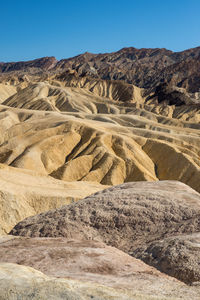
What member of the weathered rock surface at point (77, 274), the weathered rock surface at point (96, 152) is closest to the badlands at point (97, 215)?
the weathered rock surface at point (77, 274)

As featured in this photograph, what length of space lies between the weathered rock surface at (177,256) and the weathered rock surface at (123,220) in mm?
1077

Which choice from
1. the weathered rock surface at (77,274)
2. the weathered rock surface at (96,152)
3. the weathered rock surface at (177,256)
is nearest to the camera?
the weathered rock surface at (77,274)

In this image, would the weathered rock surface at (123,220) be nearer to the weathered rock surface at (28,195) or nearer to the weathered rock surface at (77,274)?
the weathered rock surface at (77,274)

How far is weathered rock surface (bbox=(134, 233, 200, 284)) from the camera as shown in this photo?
277 inches

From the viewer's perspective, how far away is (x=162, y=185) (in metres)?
14.3

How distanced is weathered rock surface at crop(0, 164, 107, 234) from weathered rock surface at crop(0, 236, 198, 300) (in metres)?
7.52

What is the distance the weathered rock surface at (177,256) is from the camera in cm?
704

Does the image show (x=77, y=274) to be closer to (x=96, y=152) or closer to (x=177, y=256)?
(x=177, y=256)

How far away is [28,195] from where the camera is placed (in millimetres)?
18516

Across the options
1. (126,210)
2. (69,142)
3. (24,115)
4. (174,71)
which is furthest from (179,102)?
(126,210)

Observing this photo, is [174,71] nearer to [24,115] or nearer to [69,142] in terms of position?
[24,115]

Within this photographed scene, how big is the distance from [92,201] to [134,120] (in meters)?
55.6

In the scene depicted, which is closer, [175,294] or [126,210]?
[175,294]

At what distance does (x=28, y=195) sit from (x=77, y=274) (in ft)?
40.2
